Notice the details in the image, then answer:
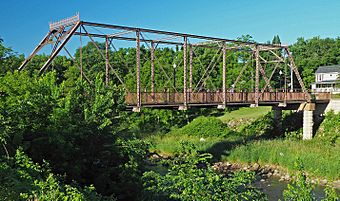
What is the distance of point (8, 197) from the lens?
823 cm

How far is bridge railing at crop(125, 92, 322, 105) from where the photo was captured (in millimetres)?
26219

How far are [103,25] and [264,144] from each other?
1690cm

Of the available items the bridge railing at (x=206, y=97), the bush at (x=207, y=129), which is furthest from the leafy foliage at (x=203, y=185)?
the bush at (x=207, y=129)

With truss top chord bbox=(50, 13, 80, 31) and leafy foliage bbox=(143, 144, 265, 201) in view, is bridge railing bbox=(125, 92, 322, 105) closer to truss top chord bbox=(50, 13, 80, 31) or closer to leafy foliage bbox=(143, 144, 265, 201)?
truss top chord bbox=(50, 13, 80, 31)

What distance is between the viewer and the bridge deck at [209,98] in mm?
26053

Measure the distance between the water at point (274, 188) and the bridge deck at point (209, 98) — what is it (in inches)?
285

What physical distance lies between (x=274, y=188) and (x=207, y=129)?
54.4 ft

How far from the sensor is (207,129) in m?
40.0

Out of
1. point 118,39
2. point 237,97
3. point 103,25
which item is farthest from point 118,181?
point 237,97

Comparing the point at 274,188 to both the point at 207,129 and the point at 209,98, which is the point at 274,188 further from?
the point at 207,129

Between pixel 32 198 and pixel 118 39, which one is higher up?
pixel 118 39

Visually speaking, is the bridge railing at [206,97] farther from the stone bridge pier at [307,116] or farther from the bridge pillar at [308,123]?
the bridge pillar at [308,123]

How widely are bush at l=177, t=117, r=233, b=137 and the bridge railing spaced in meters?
6.69

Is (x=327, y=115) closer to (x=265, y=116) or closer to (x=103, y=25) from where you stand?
(x=265, y=116)
